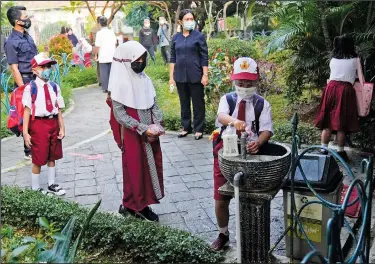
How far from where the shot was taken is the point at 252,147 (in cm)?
345

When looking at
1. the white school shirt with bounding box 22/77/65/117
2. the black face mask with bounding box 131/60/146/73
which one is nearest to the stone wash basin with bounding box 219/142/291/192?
the black face mask with bounding box 131/60/146/73

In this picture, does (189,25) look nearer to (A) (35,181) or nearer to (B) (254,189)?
(A) (35,181)

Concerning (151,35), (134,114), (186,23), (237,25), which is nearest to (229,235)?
(134,114)

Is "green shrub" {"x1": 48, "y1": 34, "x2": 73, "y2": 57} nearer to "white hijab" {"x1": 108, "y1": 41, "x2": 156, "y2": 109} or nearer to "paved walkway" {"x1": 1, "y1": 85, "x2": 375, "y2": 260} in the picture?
"paved walkway" {"x1": 1, "y1": 85, "x2": 375, "y2": 260}

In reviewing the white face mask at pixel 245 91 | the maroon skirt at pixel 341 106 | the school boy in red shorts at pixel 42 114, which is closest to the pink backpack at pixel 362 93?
the maroon skirt at pixel 341 106

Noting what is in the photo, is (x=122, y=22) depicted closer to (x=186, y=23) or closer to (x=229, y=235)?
(x=186, y=23)

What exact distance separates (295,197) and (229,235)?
2.65 ft

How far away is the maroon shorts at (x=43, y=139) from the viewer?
4.96m

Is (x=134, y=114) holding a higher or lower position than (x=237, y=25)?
lower

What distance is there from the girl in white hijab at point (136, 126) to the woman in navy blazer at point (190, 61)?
2571mm

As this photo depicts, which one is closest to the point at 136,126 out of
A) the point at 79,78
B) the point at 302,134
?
the point at 302,134

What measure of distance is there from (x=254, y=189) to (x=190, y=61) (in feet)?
12.6

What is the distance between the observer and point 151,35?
53.4 feet

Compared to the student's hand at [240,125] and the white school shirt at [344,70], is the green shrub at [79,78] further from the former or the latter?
the student's hand at [240,125]
